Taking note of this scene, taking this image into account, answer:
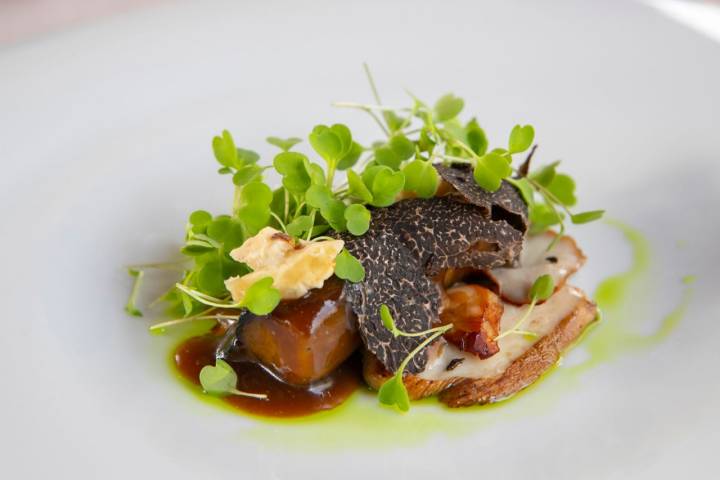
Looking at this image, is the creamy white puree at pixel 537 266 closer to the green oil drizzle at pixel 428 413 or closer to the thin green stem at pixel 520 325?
the thin green stem at pixel 520 325

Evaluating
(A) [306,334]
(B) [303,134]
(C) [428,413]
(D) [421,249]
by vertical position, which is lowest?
(C) [428,413]

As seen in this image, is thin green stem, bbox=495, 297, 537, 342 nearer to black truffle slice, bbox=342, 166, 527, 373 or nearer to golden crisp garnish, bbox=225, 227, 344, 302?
black truffle slice, bbox=342, 166, 527, 373

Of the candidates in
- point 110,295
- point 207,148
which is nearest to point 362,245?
point 110,295

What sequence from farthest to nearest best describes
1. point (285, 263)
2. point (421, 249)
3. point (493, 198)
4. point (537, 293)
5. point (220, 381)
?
point (537, 293)
point (493, 198)
point (421, 249)
point (220, 381)
point (285, 263)

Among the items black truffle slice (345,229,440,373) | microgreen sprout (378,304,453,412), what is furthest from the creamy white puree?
microgreen sprout (378,304,453,412)

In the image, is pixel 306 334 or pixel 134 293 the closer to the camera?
pixel 306 334

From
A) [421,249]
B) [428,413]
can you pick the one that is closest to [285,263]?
[421,249]

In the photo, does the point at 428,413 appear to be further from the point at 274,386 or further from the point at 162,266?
→ the point at 162,266
